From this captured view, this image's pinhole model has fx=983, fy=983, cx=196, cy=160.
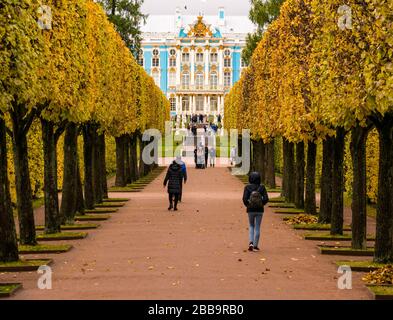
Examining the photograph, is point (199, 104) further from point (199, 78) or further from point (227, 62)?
point (227, 62)

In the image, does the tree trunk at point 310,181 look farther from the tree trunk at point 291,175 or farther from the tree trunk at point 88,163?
the tree trunk at point 88,163

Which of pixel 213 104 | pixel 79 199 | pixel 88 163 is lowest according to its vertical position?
pixel 79 199

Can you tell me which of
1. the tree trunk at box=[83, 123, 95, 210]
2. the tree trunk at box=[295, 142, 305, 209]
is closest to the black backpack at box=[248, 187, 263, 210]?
the tree trunk at box=[295, 142, 305, 209]

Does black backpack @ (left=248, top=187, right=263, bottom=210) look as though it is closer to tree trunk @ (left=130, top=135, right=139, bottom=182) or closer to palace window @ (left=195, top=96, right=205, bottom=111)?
tree trunk @ (left=130, top=135, right=139, bottom=182)

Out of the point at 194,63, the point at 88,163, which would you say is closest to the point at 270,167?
the point at 88,163

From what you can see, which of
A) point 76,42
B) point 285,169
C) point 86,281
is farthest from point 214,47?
point 86,281

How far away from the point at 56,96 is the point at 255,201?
18.0ft

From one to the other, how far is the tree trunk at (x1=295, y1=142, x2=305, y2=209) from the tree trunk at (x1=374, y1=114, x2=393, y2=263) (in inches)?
518

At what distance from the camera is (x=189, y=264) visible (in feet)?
61.1

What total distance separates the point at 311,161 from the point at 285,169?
693cm

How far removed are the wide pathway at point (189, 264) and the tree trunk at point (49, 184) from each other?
1037 mm

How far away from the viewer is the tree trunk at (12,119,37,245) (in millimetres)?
21422

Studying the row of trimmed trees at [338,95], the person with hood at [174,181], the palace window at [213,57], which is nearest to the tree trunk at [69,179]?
the person with hood at [174,181]

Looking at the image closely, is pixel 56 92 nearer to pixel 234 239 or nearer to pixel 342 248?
pixel 234 239
